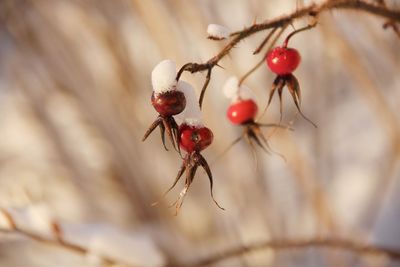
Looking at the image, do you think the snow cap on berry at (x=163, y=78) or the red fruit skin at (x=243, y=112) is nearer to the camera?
the snow cap on berry at (x=163, y=78)

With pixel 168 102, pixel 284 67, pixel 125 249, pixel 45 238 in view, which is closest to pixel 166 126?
pixel 168 102

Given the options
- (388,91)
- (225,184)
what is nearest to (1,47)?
(225,184)

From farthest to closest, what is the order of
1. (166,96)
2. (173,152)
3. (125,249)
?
(173,152)
(125,249)
(166,96)

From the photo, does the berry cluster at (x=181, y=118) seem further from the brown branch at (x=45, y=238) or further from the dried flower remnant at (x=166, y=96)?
the brown branch at (x=45, y=238)

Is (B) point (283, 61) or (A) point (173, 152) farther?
(A) point (173, 152)

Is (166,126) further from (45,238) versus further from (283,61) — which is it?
(45,238)

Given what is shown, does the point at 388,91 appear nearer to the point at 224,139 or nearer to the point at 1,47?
the point at 224,139

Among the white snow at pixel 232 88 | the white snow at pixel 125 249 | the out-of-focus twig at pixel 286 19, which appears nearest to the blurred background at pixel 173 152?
the white snow at pixel 125 249
